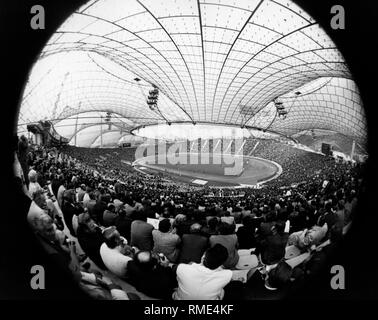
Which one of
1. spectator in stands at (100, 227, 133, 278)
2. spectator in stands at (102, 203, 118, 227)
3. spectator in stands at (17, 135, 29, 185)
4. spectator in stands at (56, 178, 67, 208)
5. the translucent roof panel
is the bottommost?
spectator in stands at (100, 227, 133, 278)

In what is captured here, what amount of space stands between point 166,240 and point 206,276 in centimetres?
59

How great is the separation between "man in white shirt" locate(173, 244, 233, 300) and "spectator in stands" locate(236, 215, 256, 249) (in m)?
0.32

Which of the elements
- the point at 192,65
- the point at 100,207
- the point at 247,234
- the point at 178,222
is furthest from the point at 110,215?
the point at 192,65

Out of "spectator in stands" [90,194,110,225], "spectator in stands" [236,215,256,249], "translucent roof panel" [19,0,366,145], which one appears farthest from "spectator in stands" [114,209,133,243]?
"spectator in stands" [236,215,256,249]

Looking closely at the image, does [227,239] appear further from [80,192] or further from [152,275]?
[80,192]

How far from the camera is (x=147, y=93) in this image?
3.35 meters

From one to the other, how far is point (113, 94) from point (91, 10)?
90 centimetres

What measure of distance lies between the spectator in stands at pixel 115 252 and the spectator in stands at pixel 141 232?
149mm

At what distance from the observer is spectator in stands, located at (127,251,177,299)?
3.25 metres

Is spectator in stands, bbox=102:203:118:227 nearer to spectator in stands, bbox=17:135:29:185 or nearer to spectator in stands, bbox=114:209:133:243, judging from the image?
spectator in stands, bbox=114:209:133:243

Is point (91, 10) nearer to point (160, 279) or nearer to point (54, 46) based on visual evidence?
point (54, 46)

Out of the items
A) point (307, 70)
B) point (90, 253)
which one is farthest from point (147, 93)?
point (90, 253)
